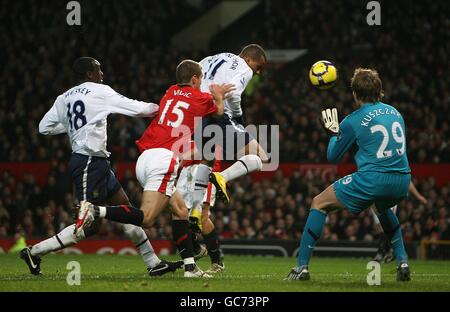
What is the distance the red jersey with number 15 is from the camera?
984cm

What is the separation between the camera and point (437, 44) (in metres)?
24.2

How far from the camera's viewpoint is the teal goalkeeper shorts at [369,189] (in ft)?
30.1

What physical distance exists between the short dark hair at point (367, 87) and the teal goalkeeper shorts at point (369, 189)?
0.83 meters

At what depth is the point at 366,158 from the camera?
30.4ft

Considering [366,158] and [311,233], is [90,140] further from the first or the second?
[366,158]

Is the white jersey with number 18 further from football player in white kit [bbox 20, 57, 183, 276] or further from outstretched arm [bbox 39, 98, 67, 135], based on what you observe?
outstretched arm [bbox 39, 98, 67, 135]

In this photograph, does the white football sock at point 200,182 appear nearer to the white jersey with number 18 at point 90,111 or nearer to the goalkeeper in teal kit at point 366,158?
the white jersey with number 18 at point 90,111

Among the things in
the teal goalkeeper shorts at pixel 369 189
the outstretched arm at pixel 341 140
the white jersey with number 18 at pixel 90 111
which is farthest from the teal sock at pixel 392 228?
the white jersey with number 18 at pixel 90 111

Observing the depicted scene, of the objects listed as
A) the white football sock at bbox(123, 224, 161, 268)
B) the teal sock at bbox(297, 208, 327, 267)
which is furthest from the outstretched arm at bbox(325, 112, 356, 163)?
the white football sock at bbox(123, 224, 161, 268)

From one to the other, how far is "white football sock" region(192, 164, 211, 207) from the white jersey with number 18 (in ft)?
5.55

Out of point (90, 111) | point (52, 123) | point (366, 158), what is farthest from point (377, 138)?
point (52, 123)

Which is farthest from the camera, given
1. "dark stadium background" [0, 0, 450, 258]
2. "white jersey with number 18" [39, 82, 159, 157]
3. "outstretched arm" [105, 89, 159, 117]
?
"dark stadium background" [0, 0, 450, 258]

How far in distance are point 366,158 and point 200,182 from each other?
3.14 meters
